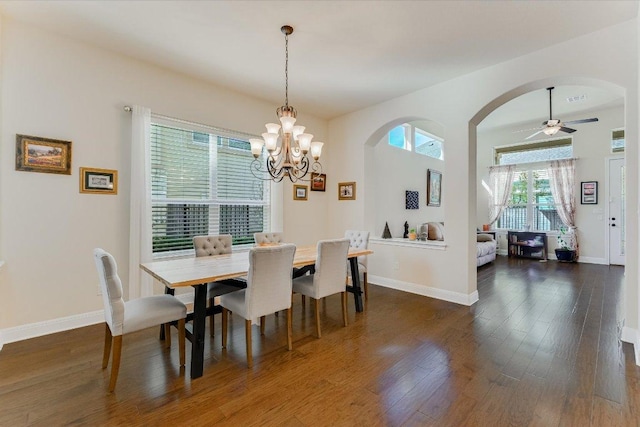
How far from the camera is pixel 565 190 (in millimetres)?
6531

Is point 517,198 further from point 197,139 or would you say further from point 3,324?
point 3,324

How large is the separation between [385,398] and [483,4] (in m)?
3.17

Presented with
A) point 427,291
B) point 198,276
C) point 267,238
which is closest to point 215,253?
point 267,238

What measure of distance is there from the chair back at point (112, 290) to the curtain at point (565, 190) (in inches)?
330

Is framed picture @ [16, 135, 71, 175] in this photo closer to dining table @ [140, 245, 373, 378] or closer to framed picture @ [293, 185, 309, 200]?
dining table @ [140, 245, 373, 378]

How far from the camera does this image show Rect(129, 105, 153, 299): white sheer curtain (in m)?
3.19

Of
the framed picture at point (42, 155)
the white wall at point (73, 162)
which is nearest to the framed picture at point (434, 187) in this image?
the white wall at point (73, 162)

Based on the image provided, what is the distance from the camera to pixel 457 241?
12.3 feet

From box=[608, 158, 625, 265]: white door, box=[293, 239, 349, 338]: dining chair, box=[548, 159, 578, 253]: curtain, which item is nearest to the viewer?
box=[293, 239, 349, 338]: dining chair

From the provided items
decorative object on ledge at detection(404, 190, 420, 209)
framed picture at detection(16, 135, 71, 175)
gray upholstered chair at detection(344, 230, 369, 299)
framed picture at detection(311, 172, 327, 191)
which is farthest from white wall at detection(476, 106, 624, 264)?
framed picture at detection(16, 135, 71, 175)

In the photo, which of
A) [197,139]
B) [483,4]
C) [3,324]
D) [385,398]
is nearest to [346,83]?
[483,4]

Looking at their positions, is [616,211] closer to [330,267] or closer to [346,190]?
[346,190]

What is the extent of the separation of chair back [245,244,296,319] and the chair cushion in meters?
0.54

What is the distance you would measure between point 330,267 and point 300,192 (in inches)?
90.9
